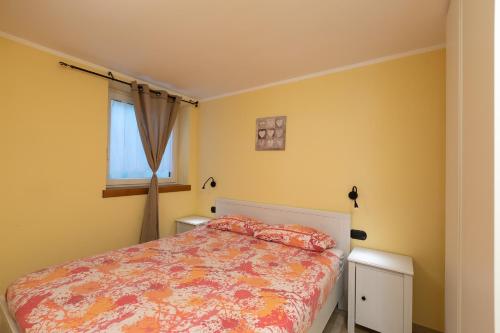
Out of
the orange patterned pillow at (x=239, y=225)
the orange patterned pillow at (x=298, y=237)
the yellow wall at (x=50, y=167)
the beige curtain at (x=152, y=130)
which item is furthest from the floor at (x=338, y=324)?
the yellow wall at (x=50, y=167)

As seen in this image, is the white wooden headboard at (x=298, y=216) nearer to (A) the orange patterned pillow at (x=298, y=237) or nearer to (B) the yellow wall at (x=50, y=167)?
(A) the orange patterned pillow at (x=298, y=237)

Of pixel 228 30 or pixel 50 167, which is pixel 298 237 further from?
pixel 50 167

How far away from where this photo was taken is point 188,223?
2932mm

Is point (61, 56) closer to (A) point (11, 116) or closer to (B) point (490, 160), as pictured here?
(A) point (11, 116)

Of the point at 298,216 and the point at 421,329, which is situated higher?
the point at 298,216

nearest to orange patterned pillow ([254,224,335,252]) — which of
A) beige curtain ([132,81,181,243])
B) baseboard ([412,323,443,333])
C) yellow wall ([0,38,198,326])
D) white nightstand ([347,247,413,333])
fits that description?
white nightstand ([347,247,413,333])

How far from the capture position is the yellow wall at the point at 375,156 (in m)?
1.85

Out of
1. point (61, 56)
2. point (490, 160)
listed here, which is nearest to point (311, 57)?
point (490, 160)

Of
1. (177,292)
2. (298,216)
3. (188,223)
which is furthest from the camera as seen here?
(188,223)

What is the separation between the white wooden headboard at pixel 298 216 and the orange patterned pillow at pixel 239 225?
0.16 metres

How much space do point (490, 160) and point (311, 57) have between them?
1726 mm

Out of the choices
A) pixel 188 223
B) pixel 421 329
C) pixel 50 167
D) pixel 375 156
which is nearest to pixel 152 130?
pixel 50 167

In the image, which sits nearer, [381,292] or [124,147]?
[381,292]

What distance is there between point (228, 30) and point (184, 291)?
181 centimetres
